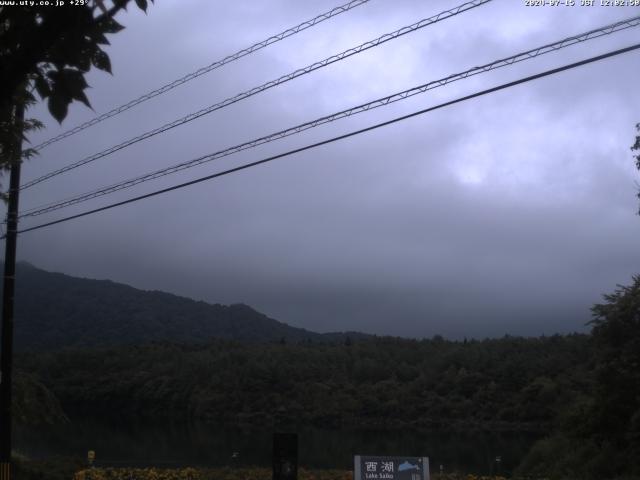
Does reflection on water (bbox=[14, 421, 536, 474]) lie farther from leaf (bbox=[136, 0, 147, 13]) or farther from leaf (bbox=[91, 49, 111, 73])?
leaf (bbox=[136, 0, 147, 13])

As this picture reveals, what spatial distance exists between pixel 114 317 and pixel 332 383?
71.1 metres

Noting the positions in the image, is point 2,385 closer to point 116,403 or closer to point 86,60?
point 86,60

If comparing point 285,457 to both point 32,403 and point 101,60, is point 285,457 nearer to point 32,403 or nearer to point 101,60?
point 32,403

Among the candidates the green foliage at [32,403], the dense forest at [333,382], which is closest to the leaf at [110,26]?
the green foliage at [32,403]

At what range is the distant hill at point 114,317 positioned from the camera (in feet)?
348

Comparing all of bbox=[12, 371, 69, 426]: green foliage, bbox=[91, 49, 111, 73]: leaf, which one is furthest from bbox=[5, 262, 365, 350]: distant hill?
bbox=[91, 49, 111, 73]: leaf

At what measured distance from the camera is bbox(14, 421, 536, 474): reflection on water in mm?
31938

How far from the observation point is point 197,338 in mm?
155500

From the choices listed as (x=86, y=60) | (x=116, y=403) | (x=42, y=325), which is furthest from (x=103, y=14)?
(x=42, y=325)

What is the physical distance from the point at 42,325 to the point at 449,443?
72.7 meters

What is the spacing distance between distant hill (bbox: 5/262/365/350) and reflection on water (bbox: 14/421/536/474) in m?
40.6

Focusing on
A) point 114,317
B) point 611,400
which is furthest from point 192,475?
point 114,317

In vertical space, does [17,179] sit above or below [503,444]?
above

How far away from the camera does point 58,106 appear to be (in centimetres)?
408
